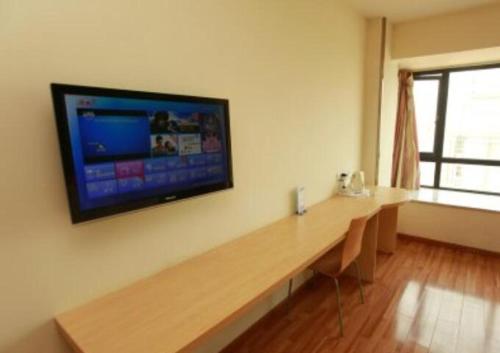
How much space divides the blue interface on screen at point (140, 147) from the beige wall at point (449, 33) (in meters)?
2.96

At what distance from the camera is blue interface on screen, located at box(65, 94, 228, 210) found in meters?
1.18

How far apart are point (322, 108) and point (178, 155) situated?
5.90 feet

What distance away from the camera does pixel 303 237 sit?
6.82 feet

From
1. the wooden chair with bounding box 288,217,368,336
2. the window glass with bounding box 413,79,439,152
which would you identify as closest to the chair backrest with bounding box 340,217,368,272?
the wooden chair with bounding box 288,217,368,336

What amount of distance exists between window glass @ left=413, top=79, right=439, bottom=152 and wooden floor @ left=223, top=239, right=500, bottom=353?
1804mm

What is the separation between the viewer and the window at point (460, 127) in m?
3.90

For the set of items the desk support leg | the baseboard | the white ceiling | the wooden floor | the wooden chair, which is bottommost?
the wooden floor

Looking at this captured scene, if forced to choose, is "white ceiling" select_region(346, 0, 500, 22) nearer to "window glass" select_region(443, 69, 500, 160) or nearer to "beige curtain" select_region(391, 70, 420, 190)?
"beige curtain" select_region(391, 70, 420, 190)

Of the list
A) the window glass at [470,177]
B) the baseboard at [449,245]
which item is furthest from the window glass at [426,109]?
the baseboard at [449,245]

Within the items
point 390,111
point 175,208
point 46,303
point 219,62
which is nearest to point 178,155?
point 175,208

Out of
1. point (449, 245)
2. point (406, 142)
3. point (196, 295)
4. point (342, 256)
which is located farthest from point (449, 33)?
point (196, 295)

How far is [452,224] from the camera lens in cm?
360

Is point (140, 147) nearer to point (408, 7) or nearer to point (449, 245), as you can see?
point (408, 7)

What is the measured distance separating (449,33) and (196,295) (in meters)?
3.71
